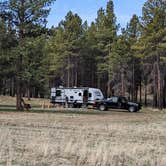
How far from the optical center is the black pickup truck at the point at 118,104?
5919 cm

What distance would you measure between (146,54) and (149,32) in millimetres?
3993

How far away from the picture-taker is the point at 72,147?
15.1 m

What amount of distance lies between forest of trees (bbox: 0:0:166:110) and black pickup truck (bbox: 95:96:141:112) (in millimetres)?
7524

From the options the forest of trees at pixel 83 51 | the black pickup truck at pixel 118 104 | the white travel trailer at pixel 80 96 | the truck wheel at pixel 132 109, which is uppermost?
the forest of trees at pixel 83 51

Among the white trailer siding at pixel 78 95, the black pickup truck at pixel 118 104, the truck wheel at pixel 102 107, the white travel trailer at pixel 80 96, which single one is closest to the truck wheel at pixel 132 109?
the black pickup truck at pixel 118 104

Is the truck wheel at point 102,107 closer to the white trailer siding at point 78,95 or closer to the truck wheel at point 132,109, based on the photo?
the truck wheel at point 132,109

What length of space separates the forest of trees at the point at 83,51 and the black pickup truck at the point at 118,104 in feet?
24.7

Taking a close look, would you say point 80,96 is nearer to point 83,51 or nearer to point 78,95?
point 78,95

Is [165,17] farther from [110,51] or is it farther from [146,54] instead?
[110,51]

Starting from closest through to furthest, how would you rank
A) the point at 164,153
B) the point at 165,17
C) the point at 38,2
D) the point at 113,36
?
1. the point at 164,153
2. the point at 38,2
3. the point at 165,17
4. the point at 113,36

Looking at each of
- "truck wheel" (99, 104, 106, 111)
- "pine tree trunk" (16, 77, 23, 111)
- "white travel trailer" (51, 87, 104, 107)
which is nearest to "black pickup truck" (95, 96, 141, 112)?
"truck wheel" (99, 104, 106, 111)

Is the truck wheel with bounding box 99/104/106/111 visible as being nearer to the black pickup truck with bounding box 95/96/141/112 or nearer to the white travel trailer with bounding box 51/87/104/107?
the black pickup truck with bounding box 95/96/141/112

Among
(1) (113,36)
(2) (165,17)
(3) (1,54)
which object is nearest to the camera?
(3) (1,54)

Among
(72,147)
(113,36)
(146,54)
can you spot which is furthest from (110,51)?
(72,147)
